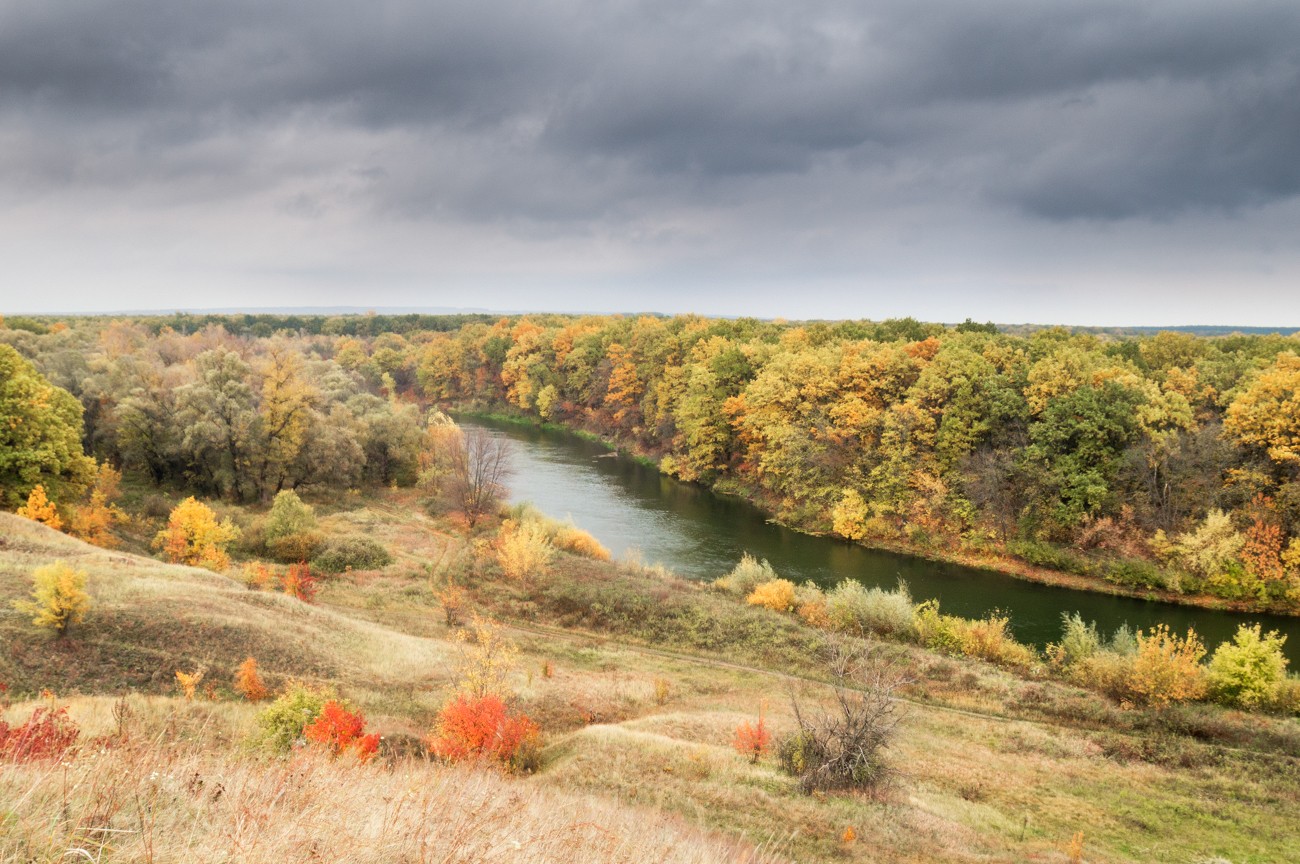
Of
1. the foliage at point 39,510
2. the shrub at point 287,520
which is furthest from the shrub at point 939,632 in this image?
the foliage at point 39,510


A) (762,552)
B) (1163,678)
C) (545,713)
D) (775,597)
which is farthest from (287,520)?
(1163,678)

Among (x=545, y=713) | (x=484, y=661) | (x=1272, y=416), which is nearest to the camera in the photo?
(x=545, y=713)

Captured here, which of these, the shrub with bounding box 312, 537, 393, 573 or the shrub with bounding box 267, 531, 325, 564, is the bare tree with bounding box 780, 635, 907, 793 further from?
the shrub with bounding box 267, 531, 325, 564

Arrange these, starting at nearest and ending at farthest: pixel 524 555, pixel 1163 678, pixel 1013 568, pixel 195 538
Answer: pixel 1163 678
pixel 195 538
pixel 524 555
pixel 1013 568

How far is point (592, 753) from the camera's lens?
1875cm

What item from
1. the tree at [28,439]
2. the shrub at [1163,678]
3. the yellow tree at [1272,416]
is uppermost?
the yellow tree at [1272,416]

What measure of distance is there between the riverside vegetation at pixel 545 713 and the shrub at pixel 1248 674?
0.32 feet

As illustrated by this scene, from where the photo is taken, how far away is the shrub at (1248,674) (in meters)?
26.1

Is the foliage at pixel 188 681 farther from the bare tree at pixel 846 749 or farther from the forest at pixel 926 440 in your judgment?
the forest at pixel 926 440

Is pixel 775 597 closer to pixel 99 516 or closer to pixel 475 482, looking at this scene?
pixel 475 482

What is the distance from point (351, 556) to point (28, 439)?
53.6ft

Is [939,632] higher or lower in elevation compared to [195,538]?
lower

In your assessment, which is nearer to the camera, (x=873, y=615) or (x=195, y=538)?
(x=873, y=615)

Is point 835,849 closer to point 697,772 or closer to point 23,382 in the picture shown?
point 697,772
